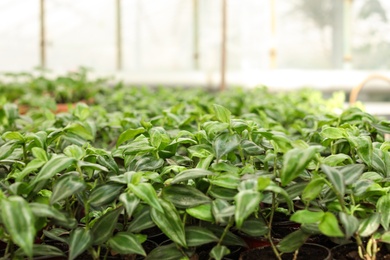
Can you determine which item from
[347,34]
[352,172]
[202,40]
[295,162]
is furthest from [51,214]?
[202,40]

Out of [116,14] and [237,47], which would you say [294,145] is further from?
[116,14]

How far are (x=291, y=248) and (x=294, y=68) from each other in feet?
17.0

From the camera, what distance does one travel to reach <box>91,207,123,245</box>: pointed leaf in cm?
84

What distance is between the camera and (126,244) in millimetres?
824

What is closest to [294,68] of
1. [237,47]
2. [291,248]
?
[237,47]

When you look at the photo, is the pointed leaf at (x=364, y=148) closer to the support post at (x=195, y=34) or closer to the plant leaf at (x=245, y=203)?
the plant leaf at (x=245, y=203)

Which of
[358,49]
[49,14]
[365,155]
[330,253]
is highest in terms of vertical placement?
[49,14]

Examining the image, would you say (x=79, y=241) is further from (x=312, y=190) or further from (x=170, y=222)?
(x=312, y=190)

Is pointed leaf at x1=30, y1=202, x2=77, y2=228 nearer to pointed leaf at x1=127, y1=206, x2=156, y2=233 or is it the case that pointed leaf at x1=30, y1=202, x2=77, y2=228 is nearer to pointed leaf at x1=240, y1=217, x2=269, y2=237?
pointed leaf at x1=127, y1=206, x2=156, y2=233

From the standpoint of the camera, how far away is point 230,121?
1.08 metres

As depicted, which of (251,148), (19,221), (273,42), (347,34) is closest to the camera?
(19,221)

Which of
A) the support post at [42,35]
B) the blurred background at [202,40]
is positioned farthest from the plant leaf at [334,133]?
the support post at [42,35]

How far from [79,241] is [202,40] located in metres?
6.31

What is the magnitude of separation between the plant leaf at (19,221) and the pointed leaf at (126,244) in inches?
5.5
